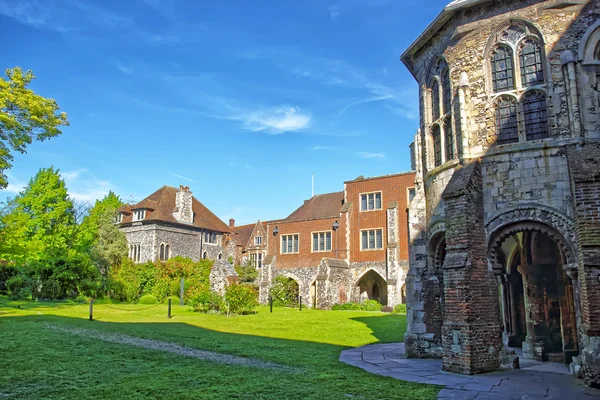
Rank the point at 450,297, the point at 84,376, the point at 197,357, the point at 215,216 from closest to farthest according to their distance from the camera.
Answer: the point at 84,376
the point at 450,297
the point at 197,357
the point at 215,216

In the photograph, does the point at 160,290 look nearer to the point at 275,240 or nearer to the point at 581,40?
the point at 275,240

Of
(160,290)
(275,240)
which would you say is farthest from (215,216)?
(160,290)

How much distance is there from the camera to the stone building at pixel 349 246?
3541cm

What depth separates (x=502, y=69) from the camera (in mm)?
11703

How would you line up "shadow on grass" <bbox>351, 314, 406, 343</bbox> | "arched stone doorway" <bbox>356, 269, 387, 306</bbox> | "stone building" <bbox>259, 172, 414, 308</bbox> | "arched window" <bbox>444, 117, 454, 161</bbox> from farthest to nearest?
"arched stone doorway" <bbox>356, 269, 387, 306</bbox> < "stone building" <bbox>259, 172, 414, 308</bbox> < "shadow on grass" <bbox>351, 314, 406, 343</bbox> < "arched window" <bbox>444, 117, 454, 161</bbox>

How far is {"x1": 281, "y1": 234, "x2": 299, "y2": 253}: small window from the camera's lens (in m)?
41.0

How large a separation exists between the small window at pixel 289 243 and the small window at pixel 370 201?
7028mm

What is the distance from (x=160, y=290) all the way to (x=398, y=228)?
19.6 meters

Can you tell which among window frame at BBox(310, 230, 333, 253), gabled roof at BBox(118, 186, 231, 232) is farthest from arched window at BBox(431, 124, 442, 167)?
gabled roof at BBox(118, 186, 231, 232)

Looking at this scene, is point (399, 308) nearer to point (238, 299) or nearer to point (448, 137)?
point (238, 299)

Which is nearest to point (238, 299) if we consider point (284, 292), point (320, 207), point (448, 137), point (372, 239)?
point (284, 292)

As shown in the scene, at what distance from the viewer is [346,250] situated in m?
37.7

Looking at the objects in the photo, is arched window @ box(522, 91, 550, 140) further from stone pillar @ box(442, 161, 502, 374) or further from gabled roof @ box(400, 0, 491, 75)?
gabled roof @ box(400, 0, 491, 75)

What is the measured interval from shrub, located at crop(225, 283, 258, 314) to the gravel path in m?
9.83
